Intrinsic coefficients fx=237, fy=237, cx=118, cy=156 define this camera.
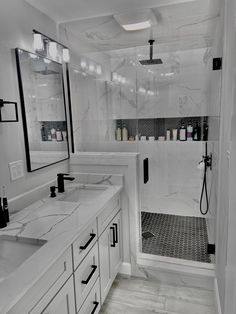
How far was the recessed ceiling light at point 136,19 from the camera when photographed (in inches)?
79.0

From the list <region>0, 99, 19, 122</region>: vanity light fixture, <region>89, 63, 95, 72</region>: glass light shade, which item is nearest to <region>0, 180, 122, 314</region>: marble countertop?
<region>0, 99, 19, 122</region>: vanity light fixture

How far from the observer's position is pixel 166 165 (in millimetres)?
2934

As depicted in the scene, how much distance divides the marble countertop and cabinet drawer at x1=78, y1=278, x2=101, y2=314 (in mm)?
508

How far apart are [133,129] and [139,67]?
27.8 inches

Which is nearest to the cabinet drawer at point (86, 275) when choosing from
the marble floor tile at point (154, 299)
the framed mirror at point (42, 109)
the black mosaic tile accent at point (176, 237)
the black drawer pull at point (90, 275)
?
the black drawer pull at point (90, 275)

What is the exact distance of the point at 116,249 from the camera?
6.97 feet

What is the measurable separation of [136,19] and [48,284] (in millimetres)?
2081

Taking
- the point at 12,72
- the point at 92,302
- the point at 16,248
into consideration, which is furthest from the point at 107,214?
the point at 12,72

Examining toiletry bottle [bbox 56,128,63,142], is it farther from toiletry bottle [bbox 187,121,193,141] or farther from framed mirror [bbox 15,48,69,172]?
toiletry bottle [bbox 187,121,193,141]

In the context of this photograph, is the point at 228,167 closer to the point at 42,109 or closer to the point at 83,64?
the point at 42,109

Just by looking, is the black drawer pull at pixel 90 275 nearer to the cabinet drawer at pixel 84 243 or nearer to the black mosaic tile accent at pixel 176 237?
the cabinet drawer at pixel 84 243

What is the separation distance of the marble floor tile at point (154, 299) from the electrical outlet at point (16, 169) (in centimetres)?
126

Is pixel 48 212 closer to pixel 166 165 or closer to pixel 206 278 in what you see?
pixel 206 278

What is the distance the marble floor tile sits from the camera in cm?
190
